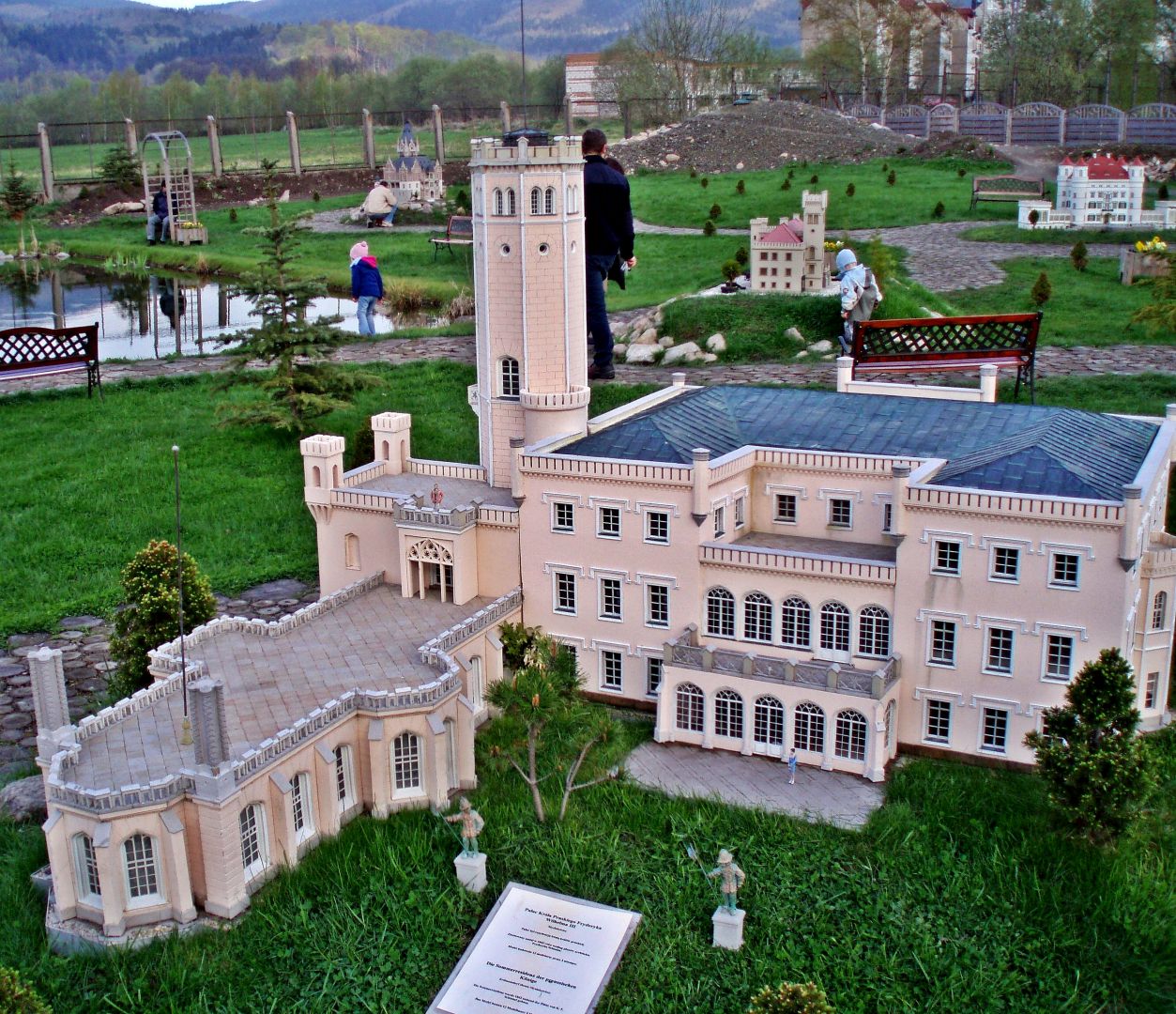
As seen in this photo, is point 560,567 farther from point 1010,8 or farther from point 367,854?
point 1010,8

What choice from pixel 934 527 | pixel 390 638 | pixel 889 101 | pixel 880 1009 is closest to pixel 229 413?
pixel 390 638

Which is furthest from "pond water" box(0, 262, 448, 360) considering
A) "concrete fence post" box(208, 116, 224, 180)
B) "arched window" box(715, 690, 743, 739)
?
"arched window" box(715, 690, 743, 739)

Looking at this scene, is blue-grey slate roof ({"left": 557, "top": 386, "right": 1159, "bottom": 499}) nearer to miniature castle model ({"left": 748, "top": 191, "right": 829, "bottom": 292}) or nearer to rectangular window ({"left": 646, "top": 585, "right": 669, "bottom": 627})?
rectangular window ({"left": 646, "top": 585, "right": 669, "bottom": 627})

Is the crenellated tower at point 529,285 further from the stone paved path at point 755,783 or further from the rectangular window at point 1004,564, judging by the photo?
the rectangular window at point 1004,564

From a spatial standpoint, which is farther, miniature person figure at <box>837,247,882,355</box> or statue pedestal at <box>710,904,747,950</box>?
miniature person figure at <box>837,247,882,355</box>

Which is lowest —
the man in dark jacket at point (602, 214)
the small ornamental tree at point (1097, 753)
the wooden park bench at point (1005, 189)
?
the small ornamental tree at point (1097, 753)

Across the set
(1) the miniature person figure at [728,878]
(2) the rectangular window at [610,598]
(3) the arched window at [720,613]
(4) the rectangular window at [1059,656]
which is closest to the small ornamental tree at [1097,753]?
(4) the rectangular window at [1059,656]
